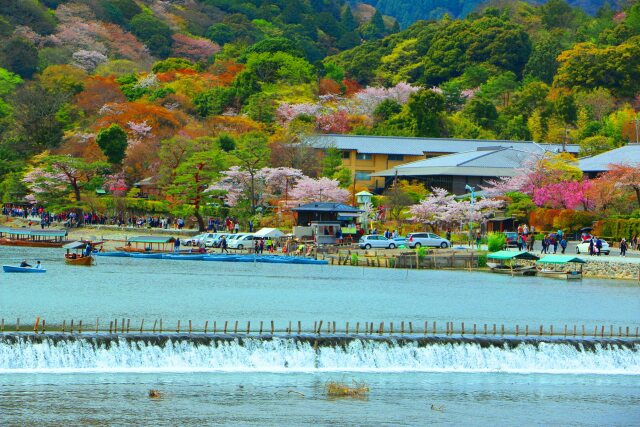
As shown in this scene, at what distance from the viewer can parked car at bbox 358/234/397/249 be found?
7375 cm

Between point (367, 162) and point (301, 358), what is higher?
point (367, 162)

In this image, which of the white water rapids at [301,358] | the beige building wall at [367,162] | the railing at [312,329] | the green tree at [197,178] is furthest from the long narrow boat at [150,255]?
the white water rapids at [301,358]

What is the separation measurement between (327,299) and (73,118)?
215 feet

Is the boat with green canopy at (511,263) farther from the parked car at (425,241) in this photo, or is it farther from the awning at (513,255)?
the parked car at (425,241)

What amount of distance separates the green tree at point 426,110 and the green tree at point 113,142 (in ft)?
98.9

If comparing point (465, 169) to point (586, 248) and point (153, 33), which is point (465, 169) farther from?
point (153, 33)

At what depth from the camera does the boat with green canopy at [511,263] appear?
64.8 metres

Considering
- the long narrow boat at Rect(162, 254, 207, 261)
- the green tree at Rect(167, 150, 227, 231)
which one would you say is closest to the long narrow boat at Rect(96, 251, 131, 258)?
the long narrow boat at Rect(162, 254, 207, 261)

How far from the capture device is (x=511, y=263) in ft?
217

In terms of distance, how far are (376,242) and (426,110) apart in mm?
40507

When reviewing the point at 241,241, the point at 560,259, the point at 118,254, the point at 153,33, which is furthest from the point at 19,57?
the point at 560,259

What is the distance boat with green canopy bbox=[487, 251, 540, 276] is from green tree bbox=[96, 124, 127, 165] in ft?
130

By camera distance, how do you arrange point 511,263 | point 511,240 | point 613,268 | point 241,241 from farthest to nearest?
point 241,241 → point 511,240 → point 511,263 → point 613,268

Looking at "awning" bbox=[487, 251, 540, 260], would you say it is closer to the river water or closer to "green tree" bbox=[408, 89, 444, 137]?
the river water
